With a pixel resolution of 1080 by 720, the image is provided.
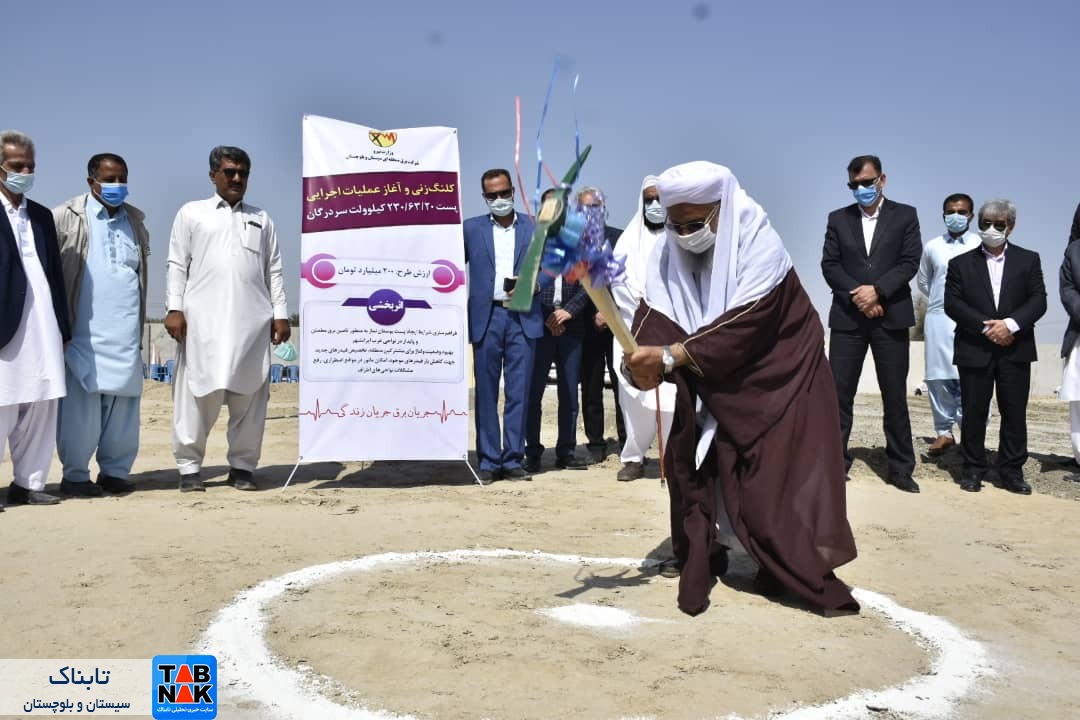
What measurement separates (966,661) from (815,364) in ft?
4.73

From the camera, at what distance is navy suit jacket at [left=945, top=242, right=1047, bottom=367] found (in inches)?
291

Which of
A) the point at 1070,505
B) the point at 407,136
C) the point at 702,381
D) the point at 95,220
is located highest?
the point at 407,136

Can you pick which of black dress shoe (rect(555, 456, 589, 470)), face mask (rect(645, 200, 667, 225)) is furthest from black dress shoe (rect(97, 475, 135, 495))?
face mask (rect(645, 200, 667, 225))

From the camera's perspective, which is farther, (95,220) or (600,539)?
(95,220)

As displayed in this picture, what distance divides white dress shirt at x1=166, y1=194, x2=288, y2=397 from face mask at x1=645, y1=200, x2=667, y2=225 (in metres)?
2.99

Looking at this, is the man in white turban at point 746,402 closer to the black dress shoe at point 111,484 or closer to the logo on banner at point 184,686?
the logo on banner at point 184,686

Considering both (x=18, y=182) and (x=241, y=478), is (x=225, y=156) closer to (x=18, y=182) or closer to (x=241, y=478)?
(x=18, y=182)

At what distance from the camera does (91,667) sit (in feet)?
10.5

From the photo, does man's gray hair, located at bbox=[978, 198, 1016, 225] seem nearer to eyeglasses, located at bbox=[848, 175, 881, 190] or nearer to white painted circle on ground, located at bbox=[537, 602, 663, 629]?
eyeglasses, located at bbox=[848, 175, 881, 190]

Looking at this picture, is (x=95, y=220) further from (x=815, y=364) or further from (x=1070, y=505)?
(x=1070, y=505)

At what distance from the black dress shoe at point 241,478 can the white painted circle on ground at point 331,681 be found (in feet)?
8.31

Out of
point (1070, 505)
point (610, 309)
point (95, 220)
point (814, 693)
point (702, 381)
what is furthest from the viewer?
point (1070, 505)

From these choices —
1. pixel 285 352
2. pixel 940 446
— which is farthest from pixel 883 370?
pixel 285 352

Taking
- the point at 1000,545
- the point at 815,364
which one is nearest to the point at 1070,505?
the point at 1000,545
